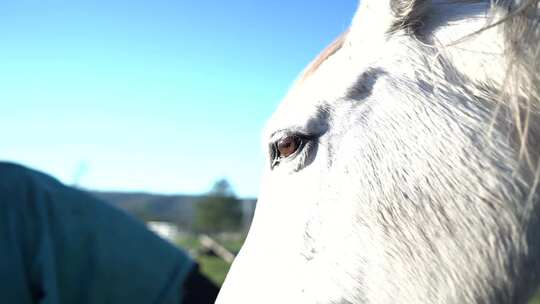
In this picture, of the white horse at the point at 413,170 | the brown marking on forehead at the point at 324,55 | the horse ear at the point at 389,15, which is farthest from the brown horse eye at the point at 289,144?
the horse ear at the point at 389,15

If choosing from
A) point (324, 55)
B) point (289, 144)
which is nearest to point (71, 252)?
point (289, 144)

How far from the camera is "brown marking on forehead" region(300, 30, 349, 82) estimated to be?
6.81 ft

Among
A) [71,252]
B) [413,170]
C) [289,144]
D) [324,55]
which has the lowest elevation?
[71,252]

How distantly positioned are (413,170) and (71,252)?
8.97 feet

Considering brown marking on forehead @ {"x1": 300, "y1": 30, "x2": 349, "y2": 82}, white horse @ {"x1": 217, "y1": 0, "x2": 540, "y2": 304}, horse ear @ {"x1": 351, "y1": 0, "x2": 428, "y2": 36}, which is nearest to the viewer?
white horse @ {"x1": 217, "y1": 0, "x2": 540, "y2": 304}

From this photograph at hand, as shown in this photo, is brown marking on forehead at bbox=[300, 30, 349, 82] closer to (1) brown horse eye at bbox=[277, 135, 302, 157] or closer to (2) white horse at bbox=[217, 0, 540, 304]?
(2) white horse at bbox=[217, 0, 540, 304]

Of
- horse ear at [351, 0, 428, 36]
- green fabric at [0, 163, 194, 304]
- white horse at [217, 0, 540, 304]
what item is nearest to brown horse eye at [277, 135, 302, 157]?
white horse at [217, 0, 540, 304]

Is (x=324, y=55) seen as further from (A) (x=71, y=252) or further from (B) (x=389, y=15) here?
(A) (x=71, y=252)

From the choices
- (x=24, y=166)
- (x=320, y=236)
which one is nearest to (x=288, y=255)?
(x=320, y=236)

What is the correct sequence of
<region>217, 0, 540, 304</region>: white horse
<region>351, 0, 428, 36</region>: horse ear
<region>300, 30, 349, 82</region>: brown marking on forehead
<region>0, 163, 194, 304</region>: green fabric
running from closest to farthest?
<region>217, 0, 540, 304</region>: white horse < <region>351, 0, 428, 36</region>: horse ear < <region>300, 30, 349, 82</region>: brown marking on forehead < <region>0, 163, 194, 304</region>: green fabric

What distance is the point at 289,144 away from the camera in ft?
6.29

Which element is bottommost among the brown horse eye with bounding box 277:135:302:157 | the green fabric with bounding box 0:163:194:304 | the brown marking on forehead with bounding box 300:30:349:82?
the green fabric with bounding box 0:163:194:304

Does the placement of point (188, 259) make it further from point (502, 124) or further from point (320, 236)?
point (502, 124)

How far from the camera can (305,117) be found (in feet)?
6.16
